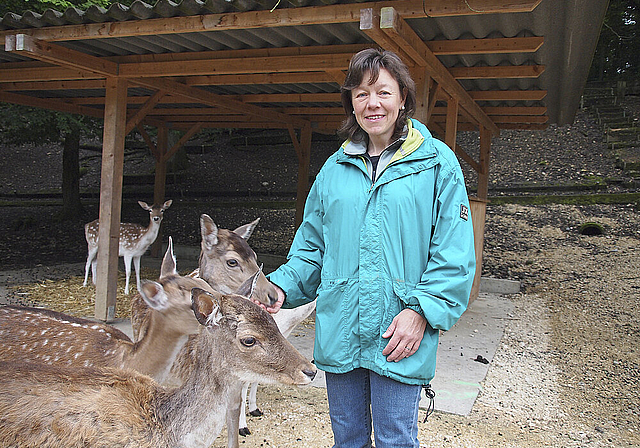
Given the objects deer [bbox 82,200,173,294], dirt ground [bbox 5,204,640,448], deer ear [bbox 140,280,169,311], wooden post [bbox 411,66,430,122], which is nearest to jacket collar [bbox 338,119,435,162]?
deer ear [bbox 140,280,169,311]

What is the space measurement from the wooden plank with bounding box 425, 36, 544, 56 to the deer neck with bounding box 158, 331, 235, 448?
11.6ft

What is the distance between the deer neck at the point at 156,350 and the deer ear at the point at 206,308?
673 mm

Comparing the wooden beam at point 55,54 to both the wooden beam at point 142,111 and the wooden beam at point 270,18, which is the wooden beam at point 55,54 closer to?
the wooden beam at point 270,18

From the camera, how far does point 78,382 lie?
2152 mm

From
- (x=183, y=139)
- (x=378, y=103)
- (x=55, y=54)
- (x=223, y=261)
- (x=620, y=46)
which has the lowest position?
(x=223, y=261)

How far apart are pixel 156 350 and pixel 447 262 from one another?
5.80 feet

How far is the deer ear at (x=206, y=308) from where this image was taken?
229 cm

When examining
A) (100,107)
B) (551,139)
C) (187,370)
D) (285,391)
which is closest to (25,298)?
(100,107)

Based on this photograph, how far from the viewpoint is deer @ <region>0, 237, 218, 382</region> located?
9.58ft

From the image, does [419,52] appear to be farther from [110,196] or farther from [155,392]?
[110,196]

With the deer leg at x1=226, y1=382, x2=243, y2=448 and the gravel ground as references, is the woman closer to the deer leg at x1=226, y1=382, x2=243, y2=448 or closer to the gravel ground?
the deer leg at x1=226, y1=382, x2=243, y2=448

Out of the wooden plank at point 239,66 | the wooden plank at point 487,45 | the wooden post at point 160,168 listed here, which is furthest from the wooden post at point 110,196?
the wooden post at point 160,168

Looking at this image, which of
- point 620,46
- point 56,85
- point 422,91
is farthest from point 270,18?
point 620,46

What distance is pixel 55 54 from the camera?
17.8 ft
